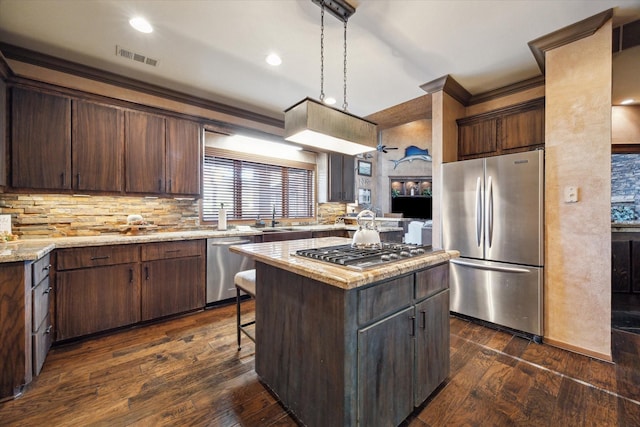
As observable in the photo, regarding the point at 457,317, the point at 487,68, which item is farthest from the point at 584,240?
the point at 487,68

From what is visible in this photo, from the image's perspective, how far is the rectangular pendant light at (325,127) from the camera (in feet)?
5.91

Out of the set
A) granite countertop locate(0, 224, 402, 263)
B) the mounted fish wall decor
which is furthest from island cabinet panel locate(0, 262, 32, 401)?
the mounted fish wall decor

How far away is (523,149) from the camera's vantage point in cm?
308

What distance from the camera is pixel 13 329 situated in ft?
5.71

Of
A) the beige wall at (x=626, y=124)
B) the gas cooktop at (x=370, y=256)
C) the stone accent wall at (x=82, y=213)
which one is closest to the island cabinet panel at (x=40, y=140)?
the stone accent wall at (x=82, y=213)

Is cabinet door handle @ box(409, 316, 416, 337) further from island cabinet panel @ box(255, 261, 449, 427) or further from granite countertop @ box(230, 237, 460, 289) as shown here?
granite countertop @ box(230, 237, 460, 289)

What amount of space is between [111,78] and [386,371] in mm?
3744

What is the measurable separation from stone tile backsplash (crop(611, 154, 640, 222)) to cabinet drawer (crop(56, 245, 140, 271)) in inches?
266

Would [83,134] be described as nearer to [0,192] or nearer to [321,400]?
[0,192]

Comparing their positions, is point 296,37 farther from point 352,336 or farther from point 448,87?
point 352,336

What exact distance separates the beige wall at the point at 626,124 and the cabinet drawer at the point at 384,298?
4939mm

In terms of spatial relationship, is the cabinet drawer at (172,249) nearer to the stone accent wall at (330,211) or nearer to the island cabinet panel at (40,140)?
the island cabinet panel at (40,140)

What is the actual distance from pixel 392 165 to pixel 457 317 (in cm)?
678

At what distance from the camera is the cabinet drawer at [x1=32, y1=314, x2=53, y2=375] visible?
1.91 m
